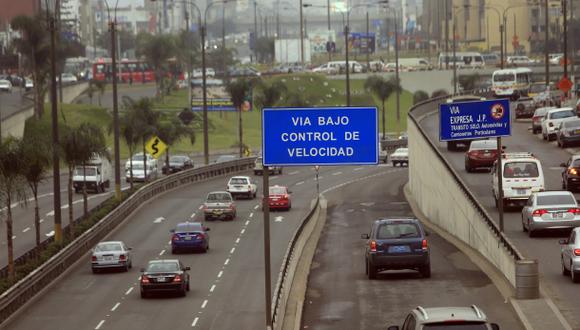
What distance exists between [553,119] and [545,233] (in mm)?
35589

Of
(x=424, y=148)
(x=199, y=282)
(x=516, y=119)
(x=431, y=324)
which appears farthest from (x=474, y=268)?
(x=516, y=119)

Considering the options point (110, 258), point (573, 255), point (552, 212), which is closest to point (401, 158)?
point (110, 258)

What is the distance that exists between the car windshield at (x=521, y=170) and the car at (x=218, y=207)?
2054 centimetres

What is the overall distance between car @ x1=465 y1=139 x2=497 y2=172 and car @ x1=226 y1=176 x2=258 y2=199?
16887 millimetres

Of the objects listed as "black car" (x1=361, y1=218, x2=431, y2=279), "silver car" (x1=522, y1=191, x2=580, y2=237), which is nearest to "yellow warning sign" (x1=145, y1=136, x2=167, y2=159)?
"silver car" (x1=522, y1=191, x2=580, y2=237)

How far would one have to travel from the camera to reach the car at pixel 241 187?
78.6 meters

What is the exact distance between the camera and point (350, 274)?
42469 mm

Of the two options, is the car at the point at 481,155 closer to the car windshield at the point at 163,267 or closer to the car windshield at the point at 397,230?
the car windshield at the point at 163,267

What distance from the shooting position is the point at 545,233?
43969 millimetres

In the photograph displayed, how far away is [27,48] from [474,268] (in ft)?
284

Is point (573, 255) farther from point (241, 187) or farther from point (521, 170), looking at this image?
point (241, 187)

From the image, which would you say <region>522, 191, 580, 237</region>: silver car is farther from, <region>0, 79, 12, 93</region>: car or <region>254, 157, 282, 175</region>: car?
<region>0, 79, 12, 93</region>: car

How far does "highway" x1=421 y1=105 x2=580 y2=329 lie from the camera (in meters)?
33.0

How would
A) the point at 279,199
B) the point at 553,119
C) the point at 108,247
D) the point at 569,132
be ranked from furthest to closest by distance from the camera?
the point at 553,119, the point at 569,132, the point at 279,199, the point at 108,247
